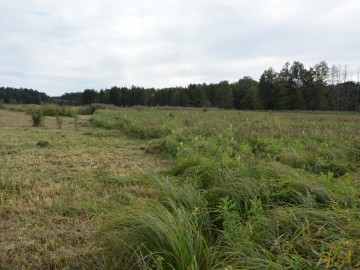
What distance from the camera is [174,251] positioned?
7.23 feet

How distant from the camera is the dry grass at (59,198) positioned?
276cm

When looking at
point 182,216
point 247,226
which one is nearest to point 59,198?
point 182,216

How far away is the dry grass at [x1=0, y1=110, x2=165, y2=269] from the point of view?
2756 mm

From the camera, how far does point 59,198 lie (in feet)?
13.7

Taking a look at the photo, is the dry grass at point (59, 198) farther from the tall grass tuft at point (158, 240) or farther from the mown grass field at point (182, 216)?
the tall grass tuft at point (158, 240)

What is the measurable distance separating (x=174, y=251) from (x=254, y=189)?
1463mm

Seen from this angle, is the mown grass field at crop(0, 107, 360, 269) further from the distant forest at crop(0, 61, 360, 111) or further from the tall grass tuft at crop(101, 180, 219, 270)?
the distant forest at crop(0, 61, 360, 111)

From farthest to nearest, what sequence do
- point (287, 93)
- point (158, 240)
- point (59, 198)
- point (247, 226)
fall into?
1. point (287, 93)
2. point (59, 198)
3. point (247, 226)
4. point (158, 240)

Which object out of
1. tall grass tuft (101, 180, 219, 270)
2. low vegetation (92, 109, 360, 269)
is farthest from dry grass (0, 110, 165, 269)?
low vegetation (92, 109, 360, 269)

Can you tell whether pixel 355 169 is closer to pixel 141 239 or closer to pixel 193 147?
pixel 193 147

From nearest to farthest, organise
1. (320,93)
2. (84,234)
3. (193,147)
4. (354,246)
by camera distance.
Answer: (354,246)
(84,234)
(193,147)
(320,93)

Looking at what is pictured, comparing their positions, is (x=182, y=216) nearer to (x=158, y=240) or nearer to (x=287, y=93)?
(x=158, y=240)

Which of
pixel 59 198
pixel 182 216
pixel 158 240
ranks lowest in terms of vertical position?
pixel 59 198

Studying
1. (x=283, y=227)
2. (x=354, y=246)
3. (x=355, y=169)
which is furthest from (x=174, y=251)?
(x=355, y=169)
